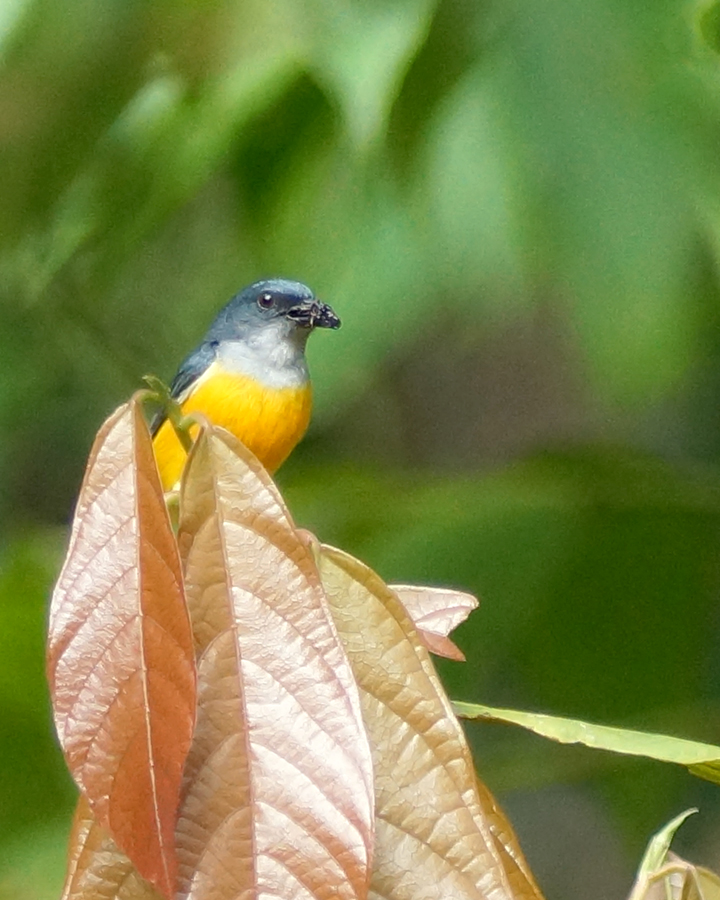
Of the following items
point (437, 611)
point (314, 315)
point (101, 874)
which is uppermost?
point (314, 315)

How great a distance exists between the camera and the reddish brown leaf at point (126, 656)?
46 centimetres

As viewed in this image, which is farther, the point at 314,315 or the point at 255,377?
the point at 255,377

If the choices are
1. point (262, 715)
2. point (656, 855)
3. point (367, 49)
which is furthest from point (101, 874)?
point (367, 49)

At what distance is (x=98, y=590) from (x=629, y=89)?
74cm

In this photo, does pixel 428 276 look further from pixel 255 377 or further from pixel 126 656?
pixel 126 656

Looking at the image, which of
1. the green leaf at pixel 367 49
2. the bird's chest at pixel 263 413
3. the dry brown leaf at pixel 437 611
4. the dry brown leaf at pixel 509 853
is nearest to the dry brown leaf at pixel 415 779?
the dry brown leaf at pixel 509 853

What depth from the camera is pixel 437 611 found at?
2.23 feet

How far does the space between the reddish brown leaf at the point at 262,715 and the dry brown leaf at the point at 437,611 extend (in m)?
0.15

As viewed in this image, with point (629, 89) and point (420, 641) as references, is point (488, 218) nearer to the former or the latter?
point (629, 89)

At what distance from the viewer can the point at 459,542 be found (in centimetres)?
153

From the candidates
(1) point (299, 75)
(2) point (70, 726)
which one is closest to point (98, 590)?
(2) point (70, 726)

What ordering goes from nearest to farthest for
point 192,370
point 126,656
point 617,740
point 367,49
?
point 126,656
point 617,740
point 367,49
point 192,370

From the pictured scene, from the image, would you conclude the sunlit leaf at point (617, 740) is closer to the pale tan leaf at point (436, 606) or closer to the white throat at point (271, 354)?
the pale tan leaf at point (436, 606)

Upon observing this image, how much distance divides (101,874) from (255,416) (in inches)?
37.6
